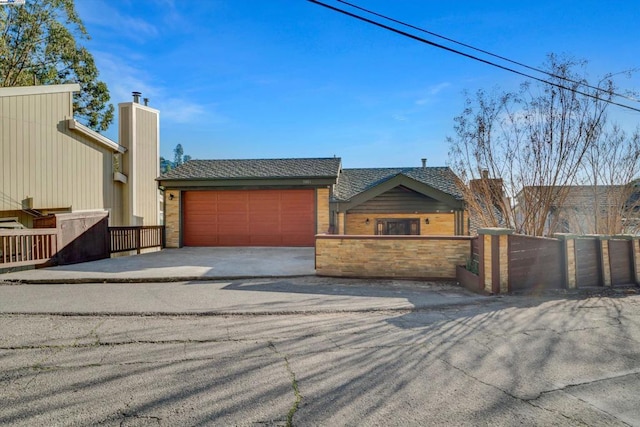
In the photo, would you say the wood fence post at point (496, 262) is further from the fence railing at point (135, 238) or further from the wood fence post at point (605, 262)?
the fence railing at point (135, 238)

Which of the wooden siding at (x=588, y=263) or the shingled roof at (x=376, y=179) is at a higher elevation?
the shingled roof at (x=376, y=179)

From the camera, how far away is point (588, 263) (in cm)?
704

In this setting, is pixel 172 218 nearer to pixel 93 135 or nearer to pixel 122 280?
pixel 93 135

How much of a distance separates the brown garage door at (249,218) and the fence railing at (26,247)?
5.52m

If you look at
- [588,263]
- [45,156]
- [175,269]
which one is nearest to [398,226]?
[588,263]

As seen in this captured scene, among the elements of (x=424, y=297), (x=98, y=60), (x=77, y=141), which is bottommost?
(x=424, y=297)

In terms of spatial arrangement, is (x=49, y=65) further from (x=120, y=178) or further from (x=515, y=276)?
(x=515, y=276)

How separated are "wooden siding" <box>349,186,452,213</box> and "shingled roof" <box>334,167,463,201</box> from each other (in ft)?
2.51

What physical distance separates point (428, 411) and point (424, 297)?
3771mm

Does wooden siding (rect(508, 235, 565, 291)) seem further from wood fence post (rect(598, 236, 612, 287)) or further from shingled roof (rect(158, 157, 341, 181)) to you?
shingled roof (rect(158, 157, 341, 181))

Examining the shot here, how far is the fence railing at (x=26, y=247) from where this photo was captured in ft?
25.9

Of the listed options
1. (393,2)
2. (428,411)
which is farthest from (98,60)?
(428,411)

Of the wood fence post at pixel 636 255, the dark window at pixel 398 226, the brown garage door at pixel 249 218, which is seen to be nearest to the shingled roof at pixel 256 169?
the brown garage door at pixel 249 218

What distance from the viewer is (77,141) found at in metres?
12.7
